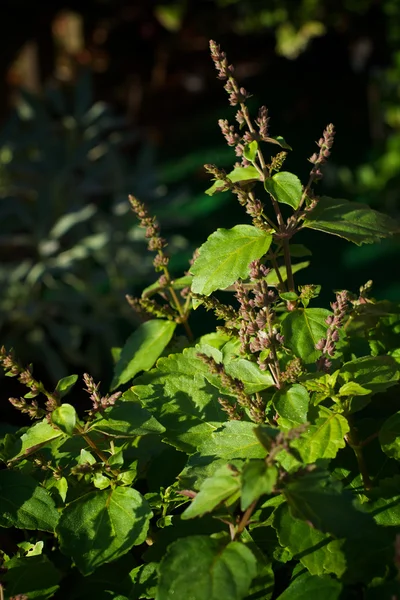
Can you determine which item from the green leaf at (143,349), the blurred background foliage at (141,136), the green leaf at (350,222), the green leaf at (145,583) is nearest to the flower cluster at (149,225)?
the green leaf at (143,349)

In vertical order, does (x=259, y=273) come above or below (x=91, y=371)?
above

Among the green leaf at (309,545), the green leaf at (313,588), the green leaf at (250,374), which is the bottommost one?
the green leaf at (313,588)

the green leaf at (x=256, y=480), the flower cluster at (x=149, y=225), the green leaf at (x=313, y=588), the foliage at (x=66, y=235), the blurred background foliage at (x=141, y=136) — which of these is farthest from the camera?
the blurred background foliage at (x=141, y=136)

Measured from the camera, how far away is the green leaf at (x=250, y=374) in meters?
0.96

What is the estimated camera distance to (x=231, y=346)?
3.43 feet

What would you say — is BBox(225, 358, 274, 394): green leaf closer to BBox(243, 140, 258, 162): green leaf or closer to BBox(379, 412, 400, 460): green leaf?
BBox(379, 412, 400, 460): green leaf

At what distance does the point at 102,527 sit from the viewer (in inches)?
36.2

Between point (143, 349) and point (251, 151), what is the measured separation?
1.19ft

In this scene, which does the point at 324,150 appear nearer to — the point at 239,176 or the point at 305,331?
the point at 239,176

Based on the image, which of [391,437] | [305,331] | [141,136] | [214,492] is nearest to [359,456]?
[391,437]

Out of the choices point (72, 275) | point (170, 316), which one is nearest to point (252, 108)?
point (72, 275)

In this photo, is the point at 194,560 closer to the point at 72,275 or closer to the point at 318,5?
the point at 72,275

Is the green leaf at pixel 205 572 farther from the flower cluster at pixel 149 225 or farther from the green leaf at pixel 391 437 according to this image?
the flower cluster at pixel 149 225

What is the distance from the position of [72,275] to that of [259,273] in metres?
3.06
